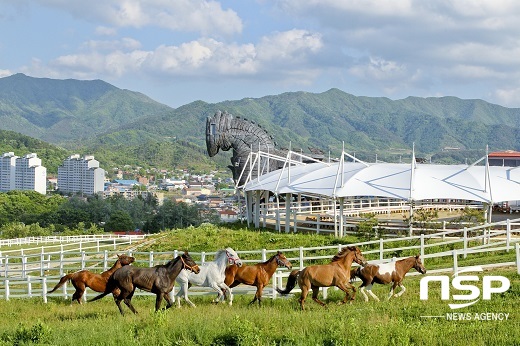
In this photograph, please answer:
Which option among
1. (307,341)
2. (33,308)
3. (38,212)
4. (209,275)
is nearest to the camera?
(307,341)

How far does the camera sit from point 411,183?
106 ft

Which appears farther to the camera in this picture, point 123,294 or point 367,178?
point 367,178

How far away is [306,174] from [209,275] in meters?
23.9

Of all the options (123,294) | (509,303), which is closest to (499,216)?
(509,303)

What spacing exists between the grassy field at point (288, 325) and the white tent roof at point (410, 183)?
1575 cm

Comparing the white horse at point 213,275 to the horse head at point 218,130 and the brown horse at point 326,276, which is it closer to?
the brown horse at point 326,276

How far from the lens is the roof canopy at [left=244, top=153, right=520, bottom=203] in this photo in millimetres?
32062

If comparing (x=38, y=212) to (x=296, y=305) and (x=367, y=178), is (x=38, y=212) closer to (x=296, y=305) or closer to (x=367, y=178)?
(x=367, y=178)

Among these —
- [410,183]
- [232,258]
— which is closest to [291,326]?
[232,258]

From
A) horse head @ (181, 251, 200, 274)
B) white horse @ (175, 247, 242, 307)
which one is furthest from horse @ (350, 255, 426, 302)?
horse head @ (181, 251, 200, 274)

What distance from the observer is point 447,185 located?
33.1 metres

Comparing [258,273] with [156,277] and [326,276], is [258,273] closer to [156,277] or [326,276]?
[326,276]

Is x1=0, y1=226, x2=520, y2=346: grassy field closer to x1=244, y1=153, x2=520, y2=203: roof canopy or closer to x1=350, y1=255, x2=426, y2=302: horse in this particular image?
x1=350, y1=255, x2=426, y2=302: horse

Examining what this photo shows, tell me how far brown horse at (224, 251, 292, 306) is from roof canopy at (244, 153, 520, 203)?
1721cm
